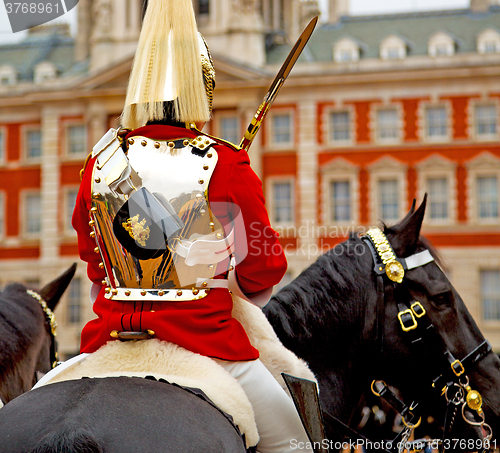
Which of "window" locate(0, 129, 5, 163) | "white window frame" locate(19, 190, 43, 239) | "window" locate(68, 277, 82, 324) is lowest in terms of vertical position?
"window" locate(68, 277, 82, 324)

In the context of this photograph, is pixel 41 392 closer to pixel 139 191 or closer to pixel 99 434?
pixel 99 434

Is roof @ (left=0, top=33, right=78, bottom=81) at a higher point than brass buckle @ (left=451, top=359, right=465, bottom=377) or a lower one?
higher

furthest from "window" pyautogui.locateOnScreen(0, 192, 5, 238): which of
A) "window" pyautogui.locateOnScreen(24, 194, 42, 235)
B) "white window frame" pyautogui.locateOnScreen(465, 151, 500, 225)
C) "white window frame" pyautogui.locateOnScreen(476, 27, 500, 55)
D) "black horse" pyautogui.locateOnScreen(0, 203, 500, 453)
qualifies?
"black horse" pyautogui.locateOnScreen(0, 203, 500, 453)

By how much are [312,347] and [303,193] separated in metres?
21.4

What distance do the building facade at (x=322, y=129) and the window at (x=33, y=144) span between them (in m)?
0.06

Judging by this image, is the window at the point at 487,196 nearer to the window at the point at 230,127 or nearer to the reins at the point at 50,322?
the window at the point at 230,127

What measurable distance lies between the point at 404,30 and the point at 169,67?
1032 inches

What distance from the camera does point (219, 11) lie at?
25.6 m

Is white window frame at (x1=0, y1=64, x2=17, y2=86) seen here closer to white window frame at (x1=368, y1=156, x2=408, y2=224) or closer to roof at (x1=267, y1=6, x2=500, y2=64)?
roof at (x1=267, y1=6, x2=500, y2=64)

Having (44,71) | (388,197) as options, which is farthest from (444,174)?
(44,71)

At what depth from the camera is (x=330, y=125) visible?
24.2 m

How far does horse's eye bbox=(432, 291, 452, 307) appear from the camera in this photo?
2.64 m

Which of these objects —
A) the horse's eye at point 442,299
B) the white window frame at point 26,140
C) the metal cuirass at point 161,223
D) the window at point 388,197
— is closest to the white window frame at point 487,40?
the window at point 388,197

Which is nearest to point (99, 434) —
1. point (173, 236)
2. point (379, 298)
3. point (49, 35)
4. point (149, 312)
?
point (149, 312)
